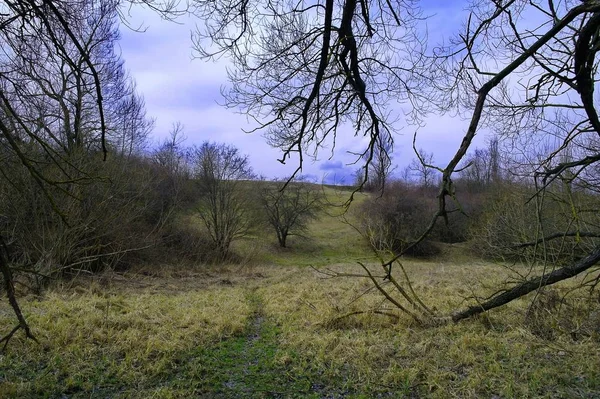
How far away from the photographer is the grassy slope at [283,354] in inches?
196

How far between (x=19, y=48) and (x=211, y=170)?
2135cm

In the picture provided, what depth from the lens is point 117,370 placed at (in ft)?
18.3

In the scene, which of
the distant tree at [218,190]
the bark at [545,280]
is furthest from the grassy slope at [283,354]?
the distant tree at [218,190]

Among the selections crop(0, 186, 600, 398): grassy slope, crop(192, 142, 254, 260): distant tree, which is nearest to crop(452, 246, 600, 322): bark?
crop(0, 186, 600, 398): grassy slope

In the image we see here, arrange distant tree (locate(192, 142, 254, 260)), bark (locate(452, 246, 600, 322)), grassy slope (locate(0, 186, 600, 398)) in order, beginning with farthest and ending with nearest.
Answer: distant tree (locate(192, 142, 254, 260)), bark (locate(452, 246, 600, 322)), grassy slope (locate(0, 186, 600, 398))

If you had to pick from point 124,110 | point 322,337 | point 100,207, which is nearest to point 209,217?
point 124,110

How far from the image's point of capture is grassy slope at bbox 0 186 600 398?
4.98 metres

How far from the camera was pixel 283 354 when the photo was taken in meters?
6.38

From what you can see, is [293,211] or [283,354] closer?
[283,354]

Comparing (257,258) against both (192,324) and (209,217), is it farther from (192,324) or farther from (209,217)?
(192,324)

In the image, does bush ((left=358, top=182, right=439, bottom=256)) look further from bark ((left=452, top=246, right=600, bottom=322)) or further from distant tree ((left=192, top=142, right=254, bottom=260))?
bark ((left=452, top=246, right=600, bottom=322))

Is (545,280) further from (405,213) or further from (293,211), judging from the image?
(293,211)

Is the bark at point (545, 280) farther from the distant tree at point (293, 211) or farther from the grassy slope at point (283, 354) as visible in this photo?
the distant tree at point (293, 211)

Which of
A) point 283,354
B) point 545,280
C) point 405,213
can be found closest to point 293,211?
point 405,213
